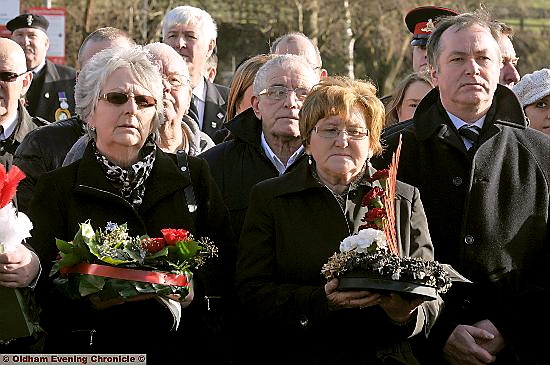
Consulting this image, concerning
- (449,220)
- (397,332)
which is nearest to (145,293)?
(397,332)

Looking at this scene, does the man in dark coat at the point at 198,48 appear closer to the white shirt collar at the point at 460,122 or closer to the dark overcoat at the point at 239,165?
the dark overcoat at the point at 239,165

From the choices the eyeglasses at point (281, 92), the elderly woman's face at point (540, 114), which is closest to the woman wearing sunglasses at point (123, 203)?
the eyeglasses at point (281, 92)

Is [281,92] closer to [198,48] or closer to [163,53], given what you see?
[163,53]

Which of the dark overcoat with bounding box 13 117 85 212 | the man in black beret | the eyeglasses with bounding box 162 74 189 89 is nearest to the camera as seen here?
the dark overcoat with bounding box 13 117 85 212

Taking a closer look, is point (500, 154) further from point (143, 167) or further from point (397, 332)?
point (143, 167)

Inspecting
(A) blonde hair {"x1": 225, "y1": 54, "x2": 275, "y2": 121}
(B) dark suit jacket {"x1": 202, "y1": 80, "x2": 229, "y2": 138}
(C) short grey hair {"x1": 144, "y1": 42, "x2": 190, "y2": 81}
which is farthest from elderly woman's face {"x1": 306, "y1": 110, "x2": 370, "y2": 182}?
(B) dark suit jacket {"x1": 202, "y1": 80, "x2": 229, "y2": 138}

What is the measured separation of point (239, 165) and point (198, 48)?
280cm

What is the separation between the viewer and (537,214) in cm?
530

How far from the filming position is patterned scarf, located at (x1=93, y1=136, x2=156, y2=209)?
16.1ft

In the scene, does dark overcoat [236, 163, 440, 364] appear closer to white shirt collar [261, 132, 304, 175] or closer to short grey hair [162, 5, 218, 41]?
white shirt collar [261, 132, 304, 175]

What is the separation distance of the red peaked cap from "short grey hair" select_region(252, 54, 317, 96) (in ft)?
7.10

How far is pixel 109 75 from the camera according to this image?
5055 millimetres

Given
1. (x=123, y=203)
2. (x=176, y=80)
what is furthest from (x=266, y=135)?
(x=123, y=203)

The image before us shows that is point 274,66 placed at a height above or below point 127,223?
above
